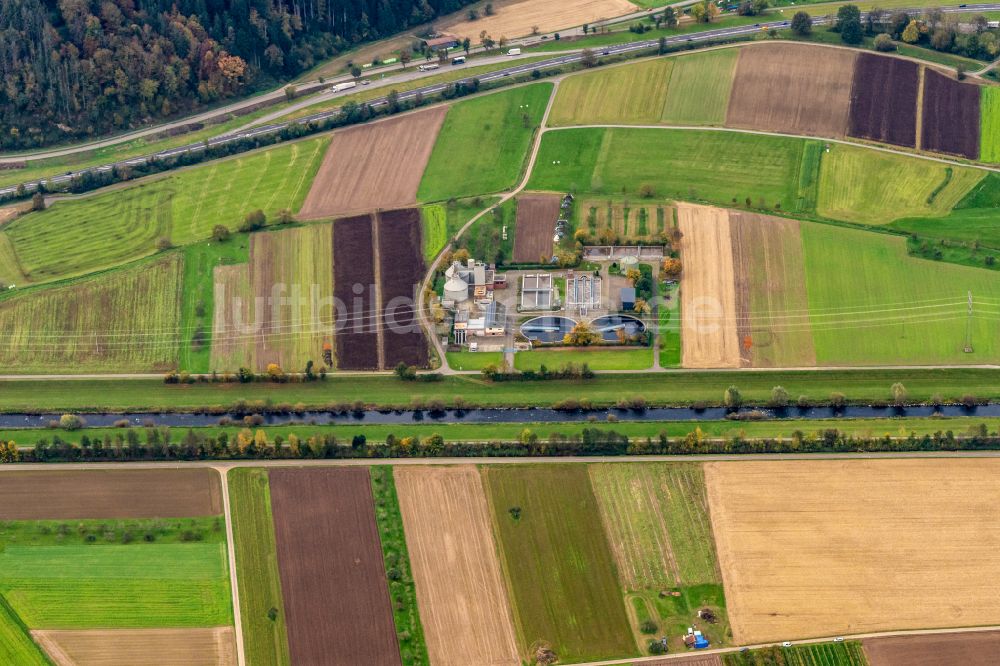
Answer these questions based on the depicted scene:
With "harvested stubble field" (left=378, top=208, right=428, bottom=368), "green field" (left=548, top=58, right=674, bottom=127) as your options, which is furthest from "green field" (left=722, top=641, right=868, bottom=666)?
"green field" (left=548, top=58, right=674, bottom=127)

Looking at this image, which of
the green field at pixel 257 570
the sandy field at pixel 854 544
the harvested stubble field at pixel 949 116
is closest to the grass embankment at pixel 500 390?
the sandy field at pixel 854 544

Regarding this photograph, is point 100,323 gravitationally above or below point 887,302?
above

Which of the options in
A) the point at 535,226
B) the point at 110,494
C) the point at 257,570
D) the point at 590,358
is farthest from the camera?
the point at 535,226

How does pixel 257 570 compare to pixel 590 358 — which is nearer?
pixel 257 570

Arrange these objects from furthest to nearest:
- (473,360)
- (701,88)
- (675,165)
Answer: (701,88), (675,165), (473,360)

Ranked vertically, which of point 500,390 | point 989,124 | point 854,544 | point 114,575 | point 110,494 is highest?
point 989,124

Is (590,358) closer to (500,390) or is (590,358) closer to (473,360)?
(500,390)

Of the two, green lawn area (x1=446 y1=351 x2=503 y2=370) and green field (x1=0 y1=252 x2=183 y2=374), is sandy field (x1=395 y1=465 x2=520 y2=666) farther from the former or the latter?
green field (x1=0 y1=252 x2=183 y2=374)

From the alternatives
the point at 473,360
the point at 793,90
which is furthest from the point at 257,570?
the point at 793,90
